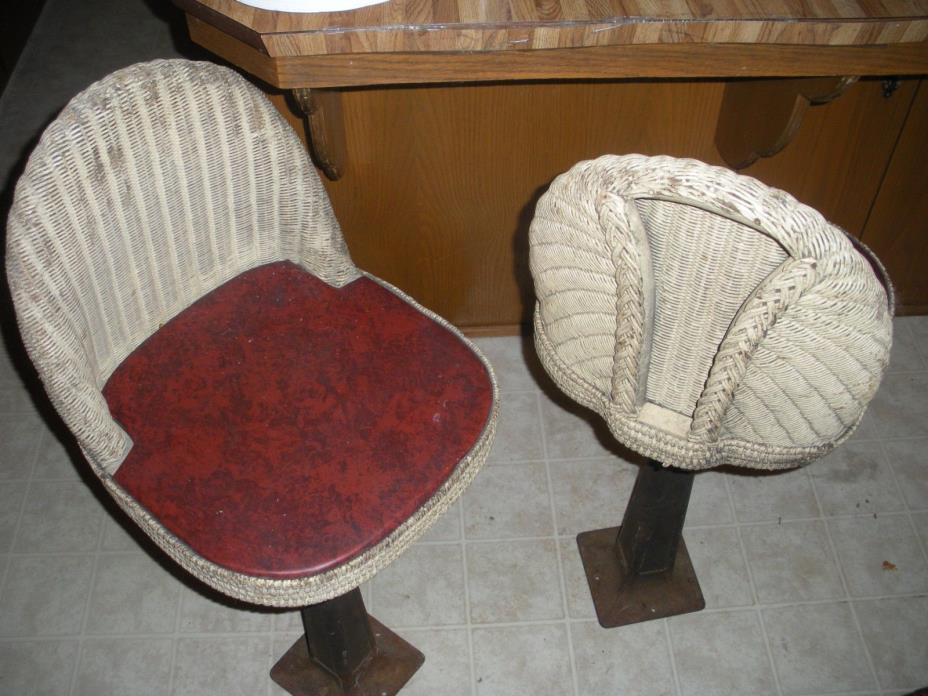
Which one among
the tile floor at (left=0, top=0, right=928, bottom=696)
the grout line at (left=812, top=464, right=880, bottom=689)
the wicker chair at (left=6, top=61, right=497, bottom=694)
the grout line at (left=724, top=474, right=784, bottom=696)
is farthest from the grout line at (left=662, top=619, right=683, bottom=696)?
the wicker chair at (left=6, top=61, right=497, bottom=694)

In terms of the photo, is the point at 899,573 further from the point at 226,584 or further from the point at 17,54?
the point at 17,54

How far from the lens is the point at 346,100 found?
5.43 feet

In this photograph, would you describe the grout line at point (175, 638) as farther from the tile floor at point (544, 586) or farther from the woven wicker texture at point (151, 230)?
the woven wicker texture at point (151, 230)

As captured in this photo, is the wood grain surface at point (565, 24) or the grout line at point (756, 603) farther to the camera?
the grout line at point (756, 603)

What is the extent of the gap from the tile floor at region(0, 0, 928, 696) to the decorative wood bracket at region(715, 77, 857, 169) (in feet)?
2.36

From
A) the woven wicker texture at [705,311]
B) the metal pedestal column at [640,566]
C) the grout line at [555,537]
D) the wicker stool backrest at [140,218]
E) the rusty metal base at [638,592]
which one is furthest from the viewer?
the grout line at [555,537]

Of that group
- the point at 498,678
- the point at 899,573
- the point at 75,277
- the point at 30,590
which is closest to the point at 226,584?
the point at 75,277

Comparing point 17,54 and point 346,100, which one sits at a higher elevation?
point 346,100

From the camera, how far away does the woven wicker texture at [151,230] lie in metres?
1.10

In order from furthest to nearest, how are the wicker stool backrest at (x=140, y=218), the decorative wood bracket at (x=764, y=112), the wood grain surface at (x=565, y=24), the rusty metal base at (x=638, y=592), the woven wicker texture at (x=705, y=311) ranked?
the rusty metal base at (x=638, y=592) → the decorative wood bracket at (x=764, y=112) → the wood grain surface at (x=565, y=24) → the wicker stool backrest at (x=140, y=218) → the woven wicker texture at (x=705, y=311)

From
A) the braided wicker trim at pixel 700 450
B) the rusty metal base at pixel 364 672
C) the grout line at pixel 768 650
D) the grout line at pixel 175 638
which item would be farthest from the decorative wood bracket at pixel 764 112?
the grout line at pixel 175 638

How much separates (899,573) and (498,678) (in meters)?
0.85

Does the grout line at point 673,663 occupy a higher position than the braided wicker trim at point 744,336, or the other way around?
the braided wicker trim at point 744,336

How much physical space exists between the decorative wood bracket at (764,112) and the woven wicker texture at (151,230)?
67 cm
